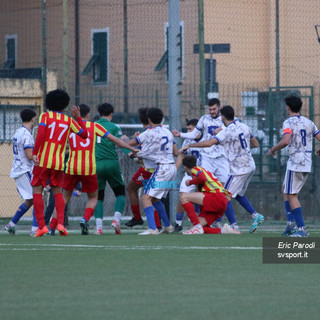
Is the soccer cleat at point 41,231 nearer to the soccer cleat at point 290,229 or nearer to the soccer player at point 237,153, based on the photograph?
the soccer player at point 237,153

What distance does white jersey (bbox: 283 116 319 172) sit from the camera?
1248cm

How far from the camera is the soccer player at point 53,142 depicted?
12.3 meters

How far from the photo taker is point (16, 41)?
2584cm

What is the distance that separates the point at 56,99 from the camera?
40.6 ft

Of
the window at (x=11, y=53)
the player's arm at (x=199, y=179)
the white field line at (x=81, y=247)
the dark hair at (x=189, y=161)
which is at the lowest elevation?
the white field line at (x=81, y=247)

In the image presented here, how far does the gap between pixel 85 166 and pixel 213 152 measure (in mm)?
2641

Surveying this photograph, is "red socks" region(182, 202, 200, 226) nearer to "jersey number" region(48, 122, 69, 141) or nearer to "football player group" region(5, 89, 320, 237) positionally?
"football player group" region(5, 89, 320, 237)

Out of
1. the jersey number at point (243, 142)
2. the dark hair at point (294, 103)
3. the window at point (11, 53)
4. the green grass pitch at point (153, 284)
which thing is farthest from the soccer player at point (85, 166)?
the window at point (11, 53)

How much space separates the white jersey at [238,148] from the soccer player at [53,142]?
7.56 feet

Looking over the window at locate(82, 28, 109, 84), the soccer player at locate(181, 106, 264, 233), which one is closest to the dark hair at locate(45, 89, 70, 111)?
the soccer player at locate(181, 106, 264, 233)

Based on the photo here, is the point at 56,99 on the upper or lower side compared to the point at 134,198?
upper

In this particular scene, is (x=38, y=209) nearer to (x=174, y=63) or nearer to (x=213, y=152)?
(x=213, y=152)

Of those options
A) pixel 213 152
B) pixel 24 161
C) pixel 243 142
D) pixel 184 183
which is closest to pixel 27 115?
pixel 24 161

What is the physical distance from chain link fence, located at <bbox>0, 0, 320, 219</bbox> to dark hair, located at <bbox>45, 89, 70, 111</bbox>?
15.3 feet
